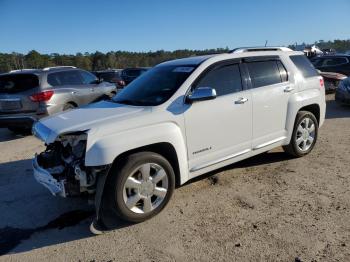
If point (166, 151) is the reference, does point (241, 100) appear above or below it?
above

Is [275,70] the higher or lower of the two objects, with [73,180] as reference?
higher

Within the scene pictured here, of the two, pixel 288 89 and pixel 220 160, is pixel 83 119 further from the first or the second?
pixel 288 89

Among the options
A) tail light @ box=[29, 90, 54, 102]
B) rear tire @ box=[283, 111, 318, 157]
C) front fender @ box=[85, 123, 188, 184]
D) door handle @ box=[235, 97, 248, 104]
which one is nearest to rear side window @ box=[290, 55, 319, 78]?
rear tire @ box=[283, 111, 318, 157]

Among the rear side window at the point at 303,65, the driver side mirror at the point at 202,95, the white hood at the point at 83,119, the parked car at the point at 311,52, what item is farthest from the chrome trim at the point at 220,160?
the parked car at the point at 311,52

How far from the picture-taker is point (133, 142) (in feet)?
13.0

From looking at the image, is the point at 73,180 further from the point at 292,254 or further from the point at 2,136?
the point at 2,136

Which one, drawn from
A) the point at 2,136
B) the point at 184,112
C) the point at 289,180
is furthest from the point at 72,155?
the point at 2,136

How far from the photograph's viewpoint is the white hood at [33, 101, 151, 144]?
3.97 m

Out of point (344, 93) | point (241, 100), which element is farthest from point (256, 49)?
point (344, 93)

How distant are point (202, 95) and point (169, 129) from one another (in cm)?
60

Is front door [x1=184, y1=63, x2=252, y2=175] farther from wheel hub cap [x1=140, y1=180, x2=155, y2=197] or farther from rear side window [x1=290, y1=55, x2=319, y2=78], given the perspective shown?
rear side window [x1=290, y1=55, x2=319, y2=78]

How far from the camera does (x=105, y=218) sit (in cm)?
417

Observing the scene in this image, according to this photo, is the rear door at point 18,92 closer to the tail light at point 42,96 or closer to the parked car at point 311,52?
the tail light at point 42,96

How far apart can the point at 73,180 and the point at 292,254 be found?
237cm
